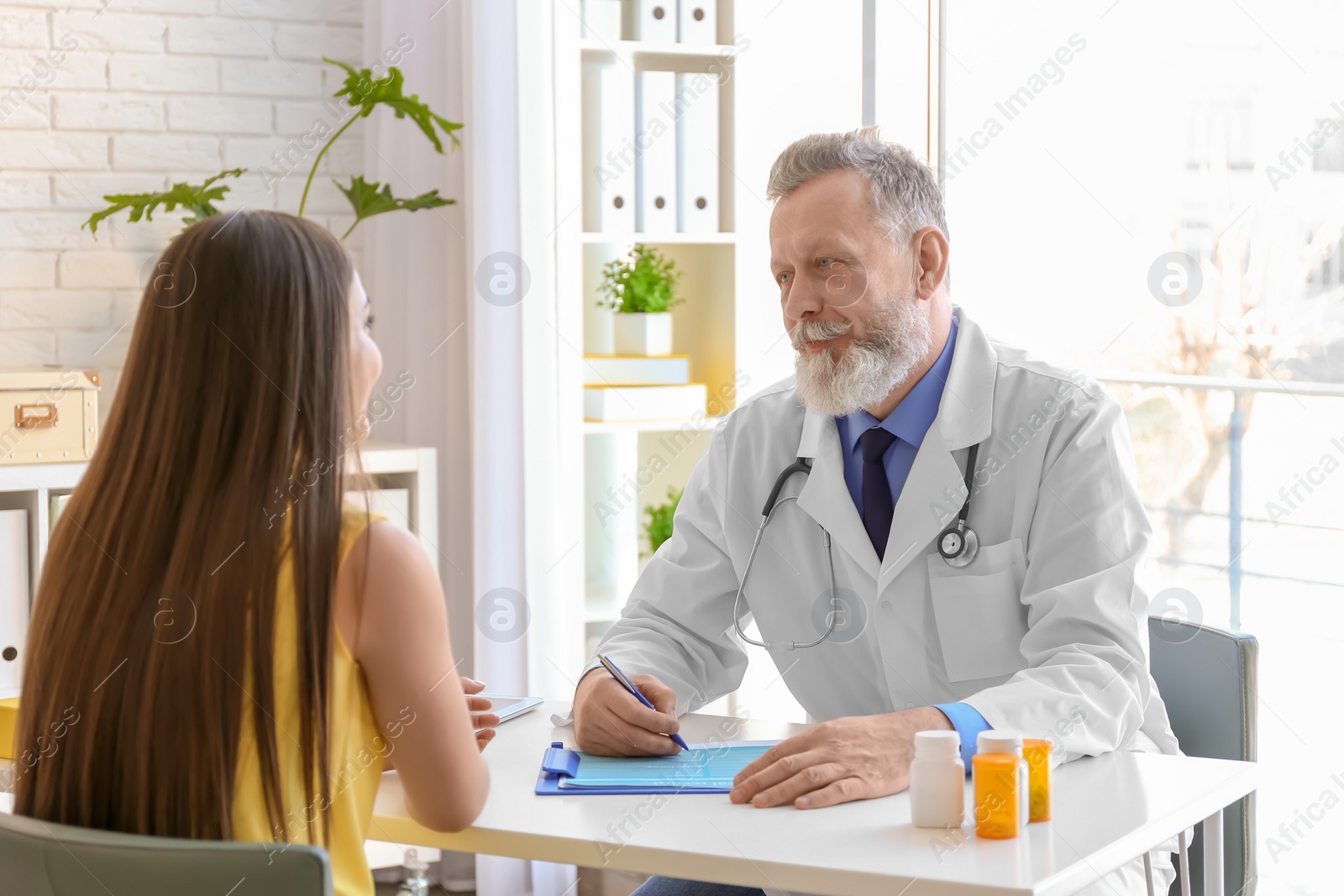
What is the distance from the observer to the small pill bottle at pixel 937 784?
1.25 meters

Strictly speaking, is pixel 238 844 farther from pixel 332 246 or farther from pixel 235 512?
pixel 332 246

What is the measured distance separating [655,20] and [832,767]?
2.22 m

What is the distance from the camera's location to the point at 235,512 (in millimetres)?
1077

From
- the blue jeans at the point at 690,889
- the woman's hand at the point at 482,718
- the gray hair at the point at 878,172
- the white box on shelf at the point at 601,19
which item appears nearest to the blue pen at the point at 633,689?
the woman's hand at the point at 482,718

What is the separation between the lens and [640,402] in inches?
124

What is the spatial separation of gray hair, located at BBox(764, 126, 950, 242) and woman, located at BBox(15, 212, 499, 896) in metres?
0.97

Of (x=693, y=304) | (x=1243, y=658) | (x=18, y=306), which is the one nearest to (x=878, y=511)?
(x=1243, y=658)

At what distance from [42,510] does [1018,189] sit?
216 cm

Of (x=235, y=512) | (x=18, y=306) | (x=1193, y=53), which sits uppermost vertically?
(x=1193, y=53)

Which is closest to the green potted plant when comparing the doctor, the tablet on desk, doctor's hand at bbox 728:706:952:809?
the doctor

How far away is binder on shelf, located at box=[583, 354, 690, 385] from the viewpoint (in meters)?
3.17

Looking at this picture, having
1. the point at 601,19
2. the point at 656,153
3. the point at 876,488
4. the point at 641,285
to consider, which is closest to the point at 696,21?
the point at 601,19

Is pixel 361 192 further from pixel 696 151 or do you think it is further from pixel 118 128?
pixel 696 151

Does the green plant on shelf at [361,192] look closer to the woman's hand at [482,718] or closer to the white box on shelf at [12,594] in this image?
the white box on shelf at [12,594]
